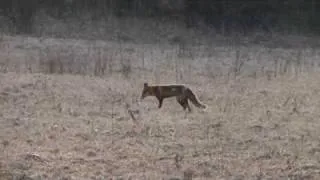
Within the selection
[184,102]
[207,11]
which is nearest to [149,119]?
[184,102]

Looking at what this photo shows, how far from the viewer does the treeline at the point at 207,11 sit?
960 inches

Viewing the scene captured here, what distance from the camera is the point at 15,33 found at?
2164 centimetres

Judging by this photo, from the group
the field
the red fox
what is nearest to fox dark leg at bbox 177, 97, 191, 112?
the red fox

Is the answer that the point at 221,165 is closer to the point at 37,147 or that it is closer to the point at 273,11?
the point at 37,147

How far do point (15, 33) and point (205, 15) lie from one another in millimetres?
6724

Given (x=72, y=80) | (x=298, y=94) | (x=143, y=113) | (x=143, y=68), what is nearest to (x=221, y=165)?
(x=143, y=113)

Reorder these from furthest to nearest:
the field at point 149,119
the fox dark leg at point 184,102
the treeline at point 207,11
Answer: the treeline at point 207,11 < the fox dark leg at point 184,102 < the field at point 149,119

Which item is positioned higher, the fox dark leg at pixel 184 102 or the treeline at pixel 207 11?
the treeline at pixel 207 11

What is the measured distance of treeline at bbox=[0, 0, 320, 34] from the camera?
24.4m

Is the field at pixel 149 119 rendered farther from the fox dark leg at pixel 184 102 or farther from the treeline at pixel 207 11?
the treeline at pixel 207 11

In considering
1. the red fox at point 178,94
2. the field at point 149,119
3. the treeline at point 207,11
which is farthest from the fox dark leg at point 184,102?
the treeline at point 207,11

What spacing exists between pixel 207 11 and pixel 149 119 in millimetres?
15400

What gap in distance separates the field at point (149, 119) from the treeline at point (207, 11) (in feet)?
18.8

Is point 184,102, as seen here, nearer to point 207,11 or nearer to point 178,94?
point 178,94
